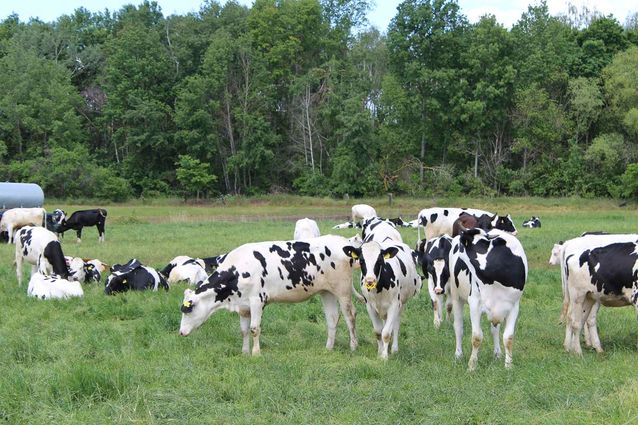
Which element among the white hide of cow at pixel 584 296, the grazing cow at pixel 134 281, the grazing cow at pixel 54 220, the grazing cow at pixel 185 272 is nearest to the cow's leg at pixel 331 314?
the white hide of cow at pixel 584 296

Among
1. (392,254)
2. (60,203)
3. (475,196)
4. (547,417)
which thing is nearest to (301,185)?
(475,196)

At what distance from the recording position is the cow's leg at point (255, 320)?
9.95 meters

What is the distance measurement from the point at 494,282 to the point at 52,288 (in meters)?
9.12

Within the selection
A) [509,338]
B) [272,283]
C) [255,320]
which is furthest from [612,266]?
[255,320]

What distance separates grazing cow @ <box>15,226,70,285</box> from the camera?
1591 centimetres

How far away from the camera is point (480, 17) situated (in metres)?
58.3

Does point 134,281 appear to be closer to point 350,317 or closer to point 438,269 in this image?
point 350,317

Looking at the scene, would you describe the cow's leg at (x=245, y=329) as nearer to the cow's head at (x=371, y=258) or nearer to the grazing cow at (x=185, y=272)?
the cow's head at (x=371, y=258)

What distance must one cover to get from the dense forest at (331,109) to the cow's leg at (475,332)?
143 feet

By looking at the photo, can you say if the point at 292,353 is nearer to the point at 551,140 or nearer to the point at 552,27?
the point at 551,140

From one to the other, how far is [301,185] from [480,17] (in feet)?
67.8

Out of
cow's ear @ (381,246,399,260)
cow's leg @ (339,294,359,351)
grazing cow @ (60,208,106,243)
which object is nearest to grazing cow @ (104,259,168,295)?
cow's leg @ (339,294,359,351)

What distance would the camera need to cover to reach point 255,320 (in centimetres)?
1003

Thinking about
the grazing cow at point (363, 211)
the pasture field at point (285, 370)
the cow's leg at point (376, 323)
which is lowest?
the pasture field at point (285, 370)
